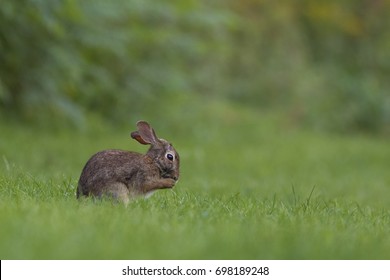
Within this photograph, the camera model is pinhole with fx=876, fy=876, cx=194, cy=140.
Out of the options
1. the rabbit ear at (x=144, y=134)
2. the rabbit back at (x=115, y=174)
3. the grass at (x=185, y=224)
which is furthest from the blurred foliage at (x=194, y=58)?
the rabbit back at (x=115, y=174)

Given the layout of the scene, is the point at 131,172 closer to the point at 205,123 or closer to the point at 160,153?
the point at 160,153

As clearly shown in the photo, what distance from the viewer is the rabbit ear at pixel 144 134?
8617 mm

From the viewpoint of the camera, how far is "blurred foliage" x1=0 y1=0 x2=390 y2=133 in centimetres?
1906

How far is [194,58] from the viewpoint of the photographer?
3331cm

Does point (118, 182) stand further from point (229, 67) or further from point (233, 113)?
point (229, 67)

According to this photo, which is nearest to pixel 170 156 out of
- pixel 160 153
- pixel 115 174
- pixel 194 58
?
pixel 160 153

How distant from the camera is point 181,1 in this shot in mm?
24297

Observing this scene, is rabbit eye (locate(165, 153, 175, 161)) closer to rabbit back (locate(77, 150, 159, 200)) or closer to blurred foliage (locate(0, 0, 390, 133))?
rabbit back (locate(77, 150, 159, 200))

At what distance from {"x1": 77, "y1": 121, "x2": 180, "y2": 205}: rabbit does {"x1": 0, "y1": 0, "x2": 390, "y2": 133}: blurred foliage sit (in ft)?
23.0

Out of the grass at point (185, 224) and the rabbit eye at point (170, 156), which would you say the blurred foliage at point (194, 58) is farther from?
the rabbit eye at point (170, 156)

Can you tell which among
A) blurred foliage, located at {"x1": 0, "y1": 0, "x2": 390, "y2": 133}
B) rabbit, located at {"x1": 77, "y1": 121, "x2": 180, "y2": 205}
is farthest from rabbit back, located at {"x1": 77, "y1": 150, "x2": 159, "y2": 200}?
blurred foliage, located at {"x1": 0, "y1": 0, "x2": 390, "y2": 133}

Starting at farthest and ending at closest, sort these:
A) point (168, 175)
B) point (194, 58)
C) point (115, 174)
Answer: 1. point (194, 58)
2. point (168, 175)
3. point (115, 174)

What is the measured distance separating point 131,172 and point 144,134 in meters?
0.51

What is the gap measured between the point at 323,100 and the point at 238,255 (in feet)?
87.8
